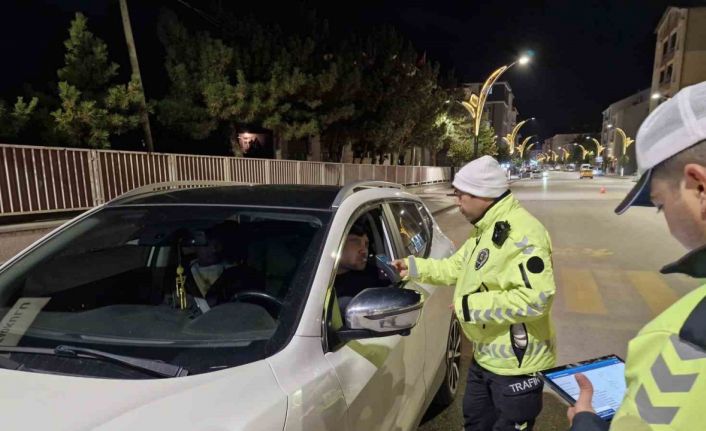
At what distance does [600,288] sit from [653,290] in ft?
2.23

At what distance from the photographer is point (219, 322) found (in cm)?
170

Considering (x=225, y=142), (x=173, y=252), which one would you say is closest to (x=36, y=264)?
(x=173, y=252)

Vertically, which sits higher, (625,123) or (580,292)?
(625,123)

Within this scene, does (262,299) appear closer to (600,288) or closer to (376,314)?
(376,314)

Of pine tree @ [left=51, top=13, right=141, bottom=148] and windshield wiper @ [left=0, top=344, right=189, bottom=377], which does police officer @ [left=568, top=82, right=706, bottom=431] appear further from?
pine tree @ [left=51, top=13, right=141, bottom=148]

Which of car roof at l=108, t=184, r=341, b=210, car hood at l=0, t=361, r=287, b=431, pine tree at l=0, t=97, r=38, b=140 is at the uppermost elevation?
pine tree at l=0, t=97, r=38, b=140

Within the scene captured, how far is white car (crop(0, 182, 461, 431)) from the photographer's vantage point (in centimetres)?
126

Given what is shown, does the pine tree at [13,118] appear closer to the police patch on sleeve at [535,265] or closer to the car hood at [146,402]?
the car hood at [146,402]

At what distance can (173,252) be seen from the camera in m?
2.50

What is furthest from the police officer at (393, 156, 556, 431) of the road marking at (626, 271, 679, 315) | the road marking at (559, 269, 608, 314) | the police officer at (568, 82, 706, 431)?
the road marking at (626, 271, 679, 315)

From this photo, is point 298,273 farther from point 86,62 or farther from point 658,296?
point 86,62

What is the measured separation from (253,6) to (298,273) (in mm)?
16742

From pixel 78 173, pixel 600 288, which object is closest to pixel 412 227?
pixel 600 288

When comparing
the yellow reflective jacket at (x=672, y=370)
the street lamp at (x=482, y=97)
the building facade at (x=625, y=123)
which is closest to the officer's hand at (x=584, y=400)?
the yellow reflective jacket at (x=672, y=370)
